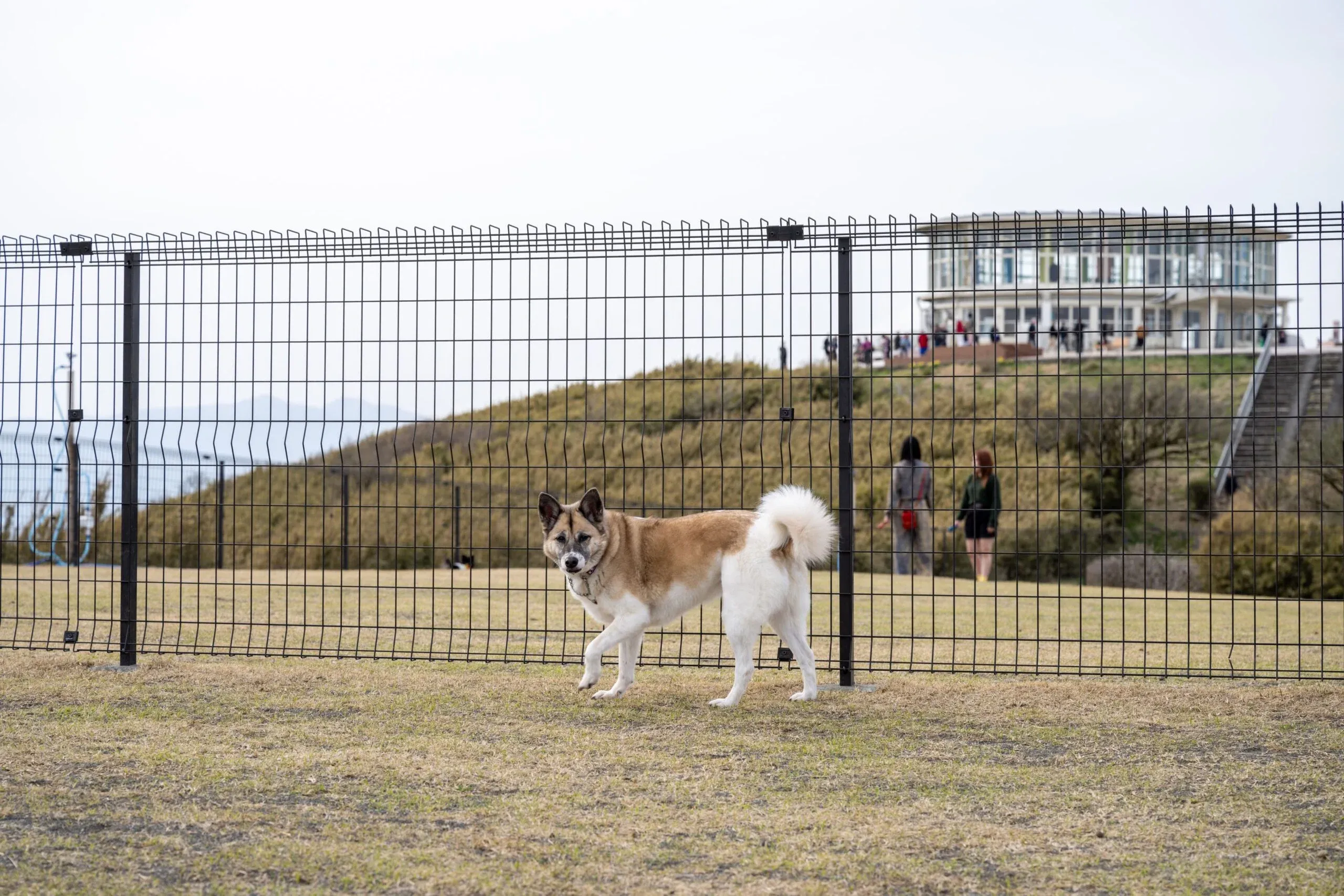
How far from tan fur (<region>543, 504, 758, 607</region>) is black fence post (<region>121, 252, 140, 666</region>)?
92.2 inches

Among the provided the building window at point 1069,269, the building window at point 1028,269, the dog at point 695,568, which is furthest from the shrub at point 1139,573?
the building window at point 1028,269

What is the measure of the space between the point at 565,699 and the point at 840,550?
152 centimetres

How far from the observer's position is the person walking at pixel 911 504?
37.5 feet

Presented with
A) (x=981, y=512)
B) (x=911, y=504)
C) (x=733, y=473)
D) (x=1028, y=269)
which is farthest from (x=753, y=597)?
(x=1028, y=269)

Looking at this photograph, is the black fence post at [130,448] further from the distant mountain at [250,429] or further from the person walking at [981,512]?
the person walking at [981,512]

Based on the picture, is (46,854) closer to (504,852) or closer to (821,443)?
(504,852)

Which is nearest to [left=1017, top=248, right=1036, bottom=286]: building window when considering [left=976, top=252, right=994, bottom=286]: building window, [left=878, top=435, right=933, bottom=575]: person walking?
[left=976, top=252, right=994, bottom=286]: building window

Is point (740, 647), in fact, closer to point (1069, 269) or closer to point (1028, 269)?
point (1069, 269)

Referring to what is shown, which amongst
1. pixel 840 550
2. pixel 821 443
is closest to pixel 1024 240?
pixel 840 550

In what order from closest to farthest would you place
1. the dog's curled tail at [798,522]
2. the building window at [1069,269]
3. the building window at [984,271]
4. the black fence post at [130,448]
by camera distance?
1. the dog's curled tail at [798,522]
2. the black fence post at [130,448]
3. the building window at [1069,269]
4. the building window at [984,271]

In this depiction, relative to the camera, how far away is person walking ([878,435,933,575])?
1144 centimetres

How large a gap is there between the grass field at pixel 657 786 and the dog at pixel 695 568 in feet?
0.96

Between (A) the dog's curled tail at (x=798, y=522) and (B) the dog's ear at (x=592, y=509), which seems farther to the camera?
(B) the dog's ear at (x=592, y=509)

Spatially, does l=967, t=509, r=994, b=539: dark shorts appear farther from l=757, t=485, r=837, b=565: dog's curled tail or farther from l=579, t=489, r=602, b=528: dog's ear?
l=579, t=489, r=602, b=528: dog's ear
